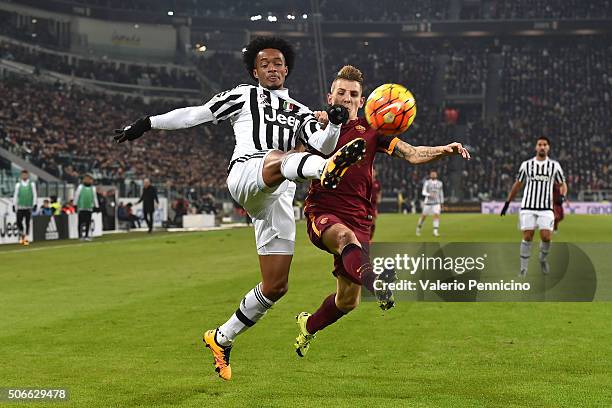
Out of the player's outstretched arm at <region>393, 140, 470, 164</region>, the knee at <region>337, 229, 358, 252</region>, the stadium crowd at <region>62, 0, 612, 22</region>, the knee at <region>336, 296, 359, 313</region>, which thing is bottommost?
the knee at <region>336, 296, 359, 313</region>

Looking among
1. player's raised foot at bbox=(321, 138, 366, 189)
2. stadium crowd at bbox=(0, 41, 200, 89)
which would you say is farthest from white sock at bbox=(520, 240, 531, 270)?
stadium crowd at bbox=(0, 41, 200, 89)

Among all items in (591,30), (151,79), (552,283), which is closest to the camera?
(552,283)

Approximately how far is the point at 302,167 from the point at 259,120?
1.11 metres

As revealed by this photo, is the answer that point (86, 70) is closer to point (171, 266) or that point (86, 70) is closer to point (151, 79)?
point (151, 79)

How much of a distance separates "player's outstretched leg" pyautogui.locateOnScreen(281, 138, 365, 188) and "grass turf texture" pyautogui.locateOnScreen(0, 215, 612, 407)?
160 cm

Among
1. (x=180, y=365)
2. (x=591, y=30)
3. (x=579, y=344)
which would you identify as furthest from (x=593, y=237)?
(x=591, y=30)

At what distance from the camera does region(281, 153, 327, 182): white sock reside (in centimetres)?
562

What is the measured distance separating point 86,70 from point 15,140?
1926 centimetres

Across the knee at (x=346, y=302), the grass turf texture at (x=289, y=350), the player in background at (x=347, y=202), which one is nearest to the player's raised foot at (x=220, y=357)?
the grass turf texture at (x=289, y=350)

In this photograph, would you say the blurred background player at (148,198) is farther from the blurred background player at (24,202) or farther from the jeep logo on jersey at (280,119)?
the jeep logo on jersey at (280,119)

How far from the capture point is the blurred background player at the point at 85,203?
2649 cm

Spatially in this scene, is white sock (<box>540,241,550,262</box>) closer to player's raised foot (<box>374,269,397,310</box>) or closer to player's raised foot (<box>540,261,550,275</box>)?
player's raised foot (<box>540,261,550,275</box>)

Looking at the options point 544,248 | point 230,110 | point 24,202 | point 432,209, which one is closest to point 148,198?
point 24,202

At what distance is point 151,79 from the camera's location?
63344 millimetres
